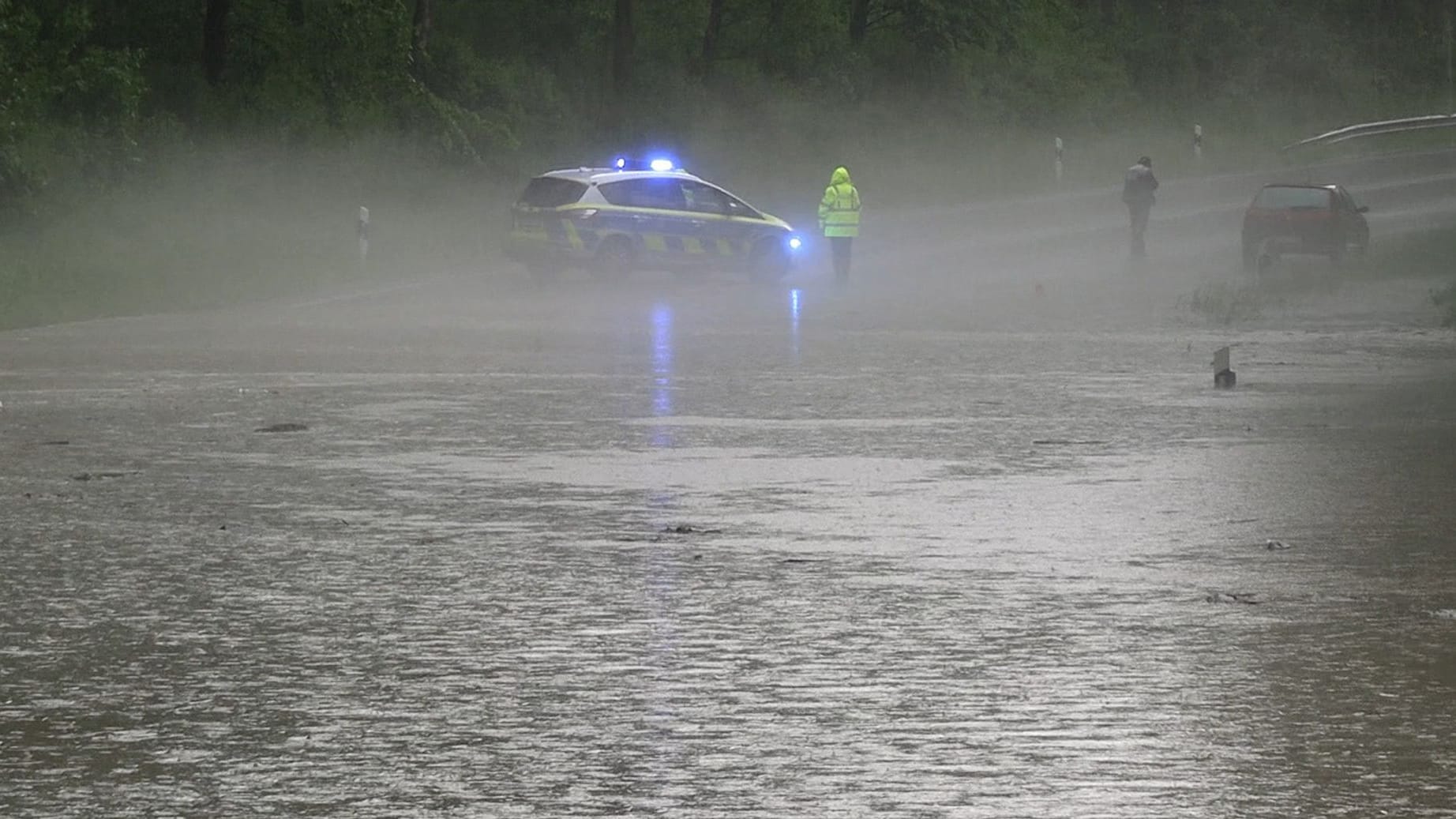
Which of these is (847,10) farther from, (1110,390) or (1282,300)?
(1110,390)

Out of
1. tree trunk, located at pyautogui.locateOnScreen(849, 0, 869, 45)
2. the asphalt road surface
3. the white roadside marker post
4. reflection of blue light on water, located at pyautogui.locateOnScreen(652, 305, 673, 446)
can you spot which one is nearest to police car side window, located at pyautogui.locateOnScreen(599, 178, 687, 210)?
the white roadside marker post

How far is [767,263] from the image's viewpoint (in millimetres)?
35031

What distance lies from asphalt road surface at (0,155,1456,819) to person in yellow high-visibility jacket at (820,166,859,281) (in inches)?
429

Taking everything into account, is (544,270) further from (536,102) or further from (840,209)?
(536,102)

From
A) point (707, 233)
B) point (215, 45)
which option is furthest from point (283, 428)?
point (215, 45)

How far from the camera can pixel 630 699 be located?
329 inches

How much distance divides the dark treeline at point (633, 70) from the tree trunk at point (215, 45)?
0.04 metres

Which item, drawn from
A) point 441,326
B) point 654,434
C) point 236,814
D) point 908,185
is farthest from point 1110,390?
point 908,185

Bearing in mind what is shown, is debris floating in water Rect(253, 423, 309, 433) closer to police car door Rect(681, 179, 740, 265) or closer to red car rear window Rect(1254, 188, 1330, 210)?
police car door Rect(681, 179, 740, 265)

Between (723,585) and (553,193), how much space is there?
77.7ft

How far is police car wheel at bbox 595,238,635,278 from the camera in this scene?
→ 33.6 metres

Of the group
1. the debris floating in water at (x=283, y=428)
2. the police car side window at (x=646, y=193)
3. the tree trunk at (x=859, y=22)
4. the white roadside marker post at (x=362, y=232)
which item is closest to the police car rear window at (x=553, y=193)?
the police car side window at (x=646, y=193)

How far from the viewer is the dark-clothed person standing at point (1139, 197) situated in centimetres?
4025

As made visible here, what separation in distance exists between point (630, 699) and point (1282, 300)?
2461 centimetres
